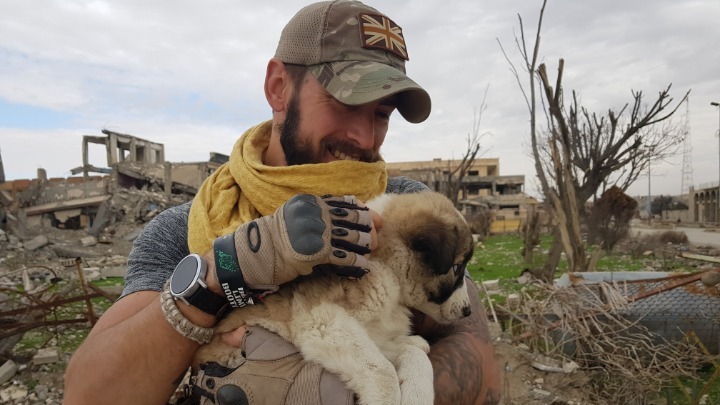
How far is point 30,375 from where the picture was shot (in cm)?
620

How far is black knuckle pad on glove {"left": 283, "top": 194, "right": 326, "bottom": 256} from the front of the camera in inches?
71.5

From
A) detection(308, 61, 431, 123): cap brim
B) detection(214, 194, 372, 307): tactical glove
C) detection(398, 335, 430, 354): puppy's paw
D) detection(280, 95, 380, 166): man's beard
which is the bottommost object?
detection(398, 335, 430, 354): puppy's paw

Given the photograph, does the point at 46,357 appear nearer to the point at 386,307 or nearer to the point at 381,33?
the point at 386,307

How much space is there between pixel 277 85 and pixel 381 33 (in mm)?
637

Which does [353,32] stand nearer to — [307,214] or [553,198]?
[307,214]

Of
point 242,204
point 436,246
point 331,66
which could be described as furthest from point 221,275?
point 331,66

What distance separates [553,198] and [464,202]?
33154 millimetres

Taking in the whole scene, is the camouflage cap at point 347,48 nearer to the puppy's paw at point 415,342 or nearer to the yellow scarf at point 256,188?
the yellow scarf at point 256,188

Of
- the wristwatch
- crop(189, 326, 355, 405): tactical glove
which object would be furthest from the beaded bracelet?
crop(189, 326, 355, 405): tactical glove

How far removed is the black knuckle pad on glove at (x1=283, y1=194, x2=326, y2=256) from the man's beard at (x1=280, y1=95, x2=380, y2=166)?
0.70 meters

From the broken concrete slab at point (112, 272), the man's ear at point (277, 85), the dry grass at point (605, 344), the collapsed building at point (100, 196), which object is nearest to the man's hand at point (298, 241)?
the man's ear at point (277, 85)

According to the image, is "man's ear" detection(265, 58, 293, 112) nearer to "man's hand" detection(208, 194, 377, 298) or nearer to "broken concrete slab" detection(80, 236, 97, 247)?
"man's hand" detection(208, 194, 377, 298)

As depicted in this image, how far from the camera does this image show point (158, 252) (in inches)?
96.3

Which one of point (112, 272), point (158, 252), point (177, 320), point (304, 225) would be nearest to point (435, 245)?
point (304, 225)
